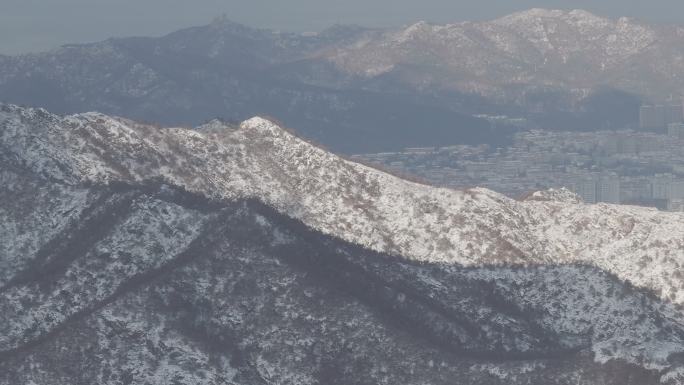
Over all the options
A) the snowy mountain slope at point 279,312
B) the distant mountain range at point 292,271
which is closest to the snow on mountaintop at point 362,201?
the distant mountain range at point 292,271

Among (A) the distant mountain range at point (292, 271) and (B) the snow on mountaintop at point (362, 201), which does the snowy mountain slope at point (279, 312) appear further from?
(B) the snow on mountaintop at point (362, 201)

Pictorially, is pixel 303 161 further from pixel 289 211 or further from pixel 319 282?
pixel 319 282

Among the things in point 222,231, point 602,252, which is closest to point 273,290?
point 222,231

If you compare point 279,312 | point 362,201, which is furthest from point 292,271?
point 362,201

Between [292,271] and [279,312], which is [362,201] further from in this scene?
[279,312]

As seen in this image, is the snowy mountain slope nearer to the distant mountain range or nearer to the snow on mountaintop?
the distant mountain range

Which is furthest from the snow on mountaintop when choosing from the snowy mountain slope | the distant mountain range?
the snowy mountain slope
